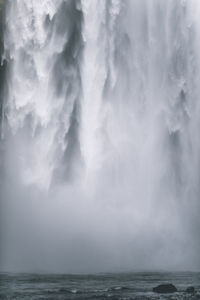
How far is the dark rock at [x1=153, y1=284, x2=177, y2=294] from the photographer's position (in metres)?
49.6

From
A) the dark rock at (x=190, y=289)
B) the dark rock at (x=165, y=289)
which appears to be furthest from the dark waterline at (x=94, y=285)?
the dark rock at (x=165, y=289)

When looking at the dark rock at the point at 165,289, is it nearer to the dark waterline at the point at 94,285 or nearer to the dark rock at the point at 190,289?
the dark waterline at the point at 94,285

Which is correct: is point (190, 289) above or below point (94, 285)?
below

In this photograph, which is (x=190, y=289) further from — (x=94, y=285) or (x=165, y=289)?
(x=94, y=285)

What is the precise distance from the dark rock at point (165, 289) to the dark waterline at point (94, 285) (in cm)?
54

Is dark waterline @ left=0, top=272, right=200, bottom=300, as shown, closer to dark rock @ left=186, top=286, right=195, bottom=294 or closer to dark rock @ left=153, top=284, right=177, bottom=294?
dark rock @ left=186, top=286, right=195, bottom=294

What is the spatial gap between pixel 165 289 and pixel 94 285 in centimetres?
623

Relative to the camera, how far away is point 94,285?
52531 millimetres

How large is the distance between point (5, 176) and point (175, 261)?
70.3 ft

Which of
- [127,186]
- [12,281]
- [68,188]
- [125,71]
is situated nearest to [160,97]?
[125,71]

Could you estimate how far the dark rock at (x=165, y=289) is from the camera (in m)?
49.6

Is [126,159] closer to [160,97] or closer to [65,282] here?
[160,97]

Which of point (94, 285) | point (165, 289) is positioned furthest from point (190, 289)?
point (94, 285)

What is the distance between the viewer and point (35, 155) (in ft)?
236
